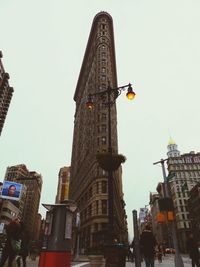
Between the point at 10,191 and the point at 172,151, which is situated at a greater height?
the point at 172,151

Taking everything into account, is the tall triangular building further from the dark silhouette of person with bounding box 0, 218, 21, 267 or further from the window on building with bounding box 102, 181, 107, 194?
the dark silhouette of person with bounding box 0, 218, 21, 267

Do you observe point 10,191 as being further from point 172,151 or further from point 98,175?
point 172,151

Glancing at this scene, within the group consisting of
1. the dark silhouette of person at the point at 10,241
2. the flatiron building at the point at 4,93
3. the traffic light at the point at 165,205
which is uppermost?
the flatiron building at the point at 4,93

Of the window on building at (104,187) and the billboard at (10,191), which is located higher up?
the billboard at (10,191)

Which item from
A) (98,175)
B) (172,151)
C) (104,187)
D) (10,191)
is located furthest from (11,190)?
(172,151)

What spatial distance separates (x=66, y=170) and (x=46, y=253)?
18911 cm

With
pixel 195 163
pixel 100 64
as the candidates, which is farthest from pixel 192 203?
pixel 100 64

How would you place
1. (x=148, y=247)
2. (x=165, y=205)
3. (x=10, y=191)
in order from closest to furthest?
Answer: 1. (x=148, y=247)
2. (x=165, y=205)
3. (x=10, y=191)

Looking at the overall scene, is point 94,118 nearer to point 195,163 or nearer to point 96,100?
point 96,100

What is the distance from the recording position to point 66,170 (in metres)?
190

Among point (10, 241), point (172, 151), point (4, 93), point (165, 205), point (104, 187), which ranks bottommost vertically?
point (10, 241)

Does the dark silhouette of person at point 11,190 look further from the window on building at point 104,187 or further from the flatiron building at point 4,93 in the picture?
the flatiron building at point 4,93

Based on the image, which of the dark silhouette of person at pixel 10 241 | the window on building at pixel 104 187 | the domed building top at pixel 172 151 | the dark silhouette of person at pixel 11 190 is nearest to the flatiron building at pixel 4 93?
the dark silhouette of person at pixel 11 190

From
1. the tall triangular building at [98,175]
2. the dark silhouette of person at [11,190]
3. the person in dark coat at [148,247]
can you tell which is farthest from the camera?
the dark silhouette of person at [11,190]
